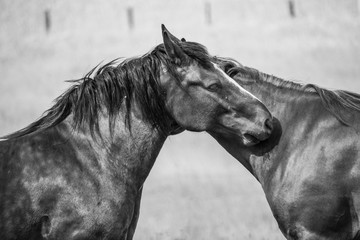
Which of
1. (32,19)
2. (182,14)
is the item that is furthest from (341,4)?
(32,19)

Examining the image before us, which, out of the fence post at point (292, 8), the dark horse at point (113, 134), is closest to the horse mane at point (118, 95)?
the dark horse at point (113, 134)

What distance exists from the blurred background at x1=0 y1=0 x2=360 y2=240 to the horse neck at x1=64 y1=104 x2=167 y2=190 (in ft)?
30.0

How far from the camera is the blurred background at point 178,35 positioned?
1648 centimetres

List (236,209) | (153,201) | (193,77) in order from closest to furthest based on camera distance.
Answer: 1. (193,77)
2. (236,209)
3. (153,201)

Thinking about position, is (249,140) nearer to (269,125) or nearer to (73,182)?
(269,125)

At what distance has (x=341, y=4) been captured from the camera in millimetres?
21156

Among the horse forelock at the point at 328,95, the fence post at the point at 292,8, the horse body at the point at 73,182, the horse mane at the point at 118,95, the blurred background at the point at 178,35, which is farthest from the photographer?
the fence post at the point at 292,8

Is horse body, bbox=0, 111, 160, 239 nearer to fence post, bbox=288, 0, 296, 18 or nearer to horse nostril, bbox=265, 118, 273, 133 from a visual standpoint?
horse nostril, bbox=265, 118, 273, 133

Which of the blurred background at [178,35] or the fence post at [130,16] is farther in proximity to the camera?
the fence post at [130,16]

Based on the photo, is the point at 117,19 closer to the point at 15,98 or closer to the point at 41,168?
the point at 15,98

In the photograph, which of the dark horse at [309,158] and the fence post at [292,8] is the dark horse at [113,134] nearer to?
the dark horse at [309,158]

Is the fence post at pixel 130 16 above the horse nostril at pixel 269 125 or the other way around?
the other way around

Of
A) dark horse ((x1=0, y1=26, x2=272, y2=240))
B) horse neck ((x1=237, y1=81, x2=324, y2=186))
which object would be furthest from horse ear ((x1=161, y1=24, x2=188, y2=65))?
horse neck ((x1=237, y1=81, x2=324, y2=186))

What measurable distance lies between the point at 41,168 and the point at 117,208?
671mm
